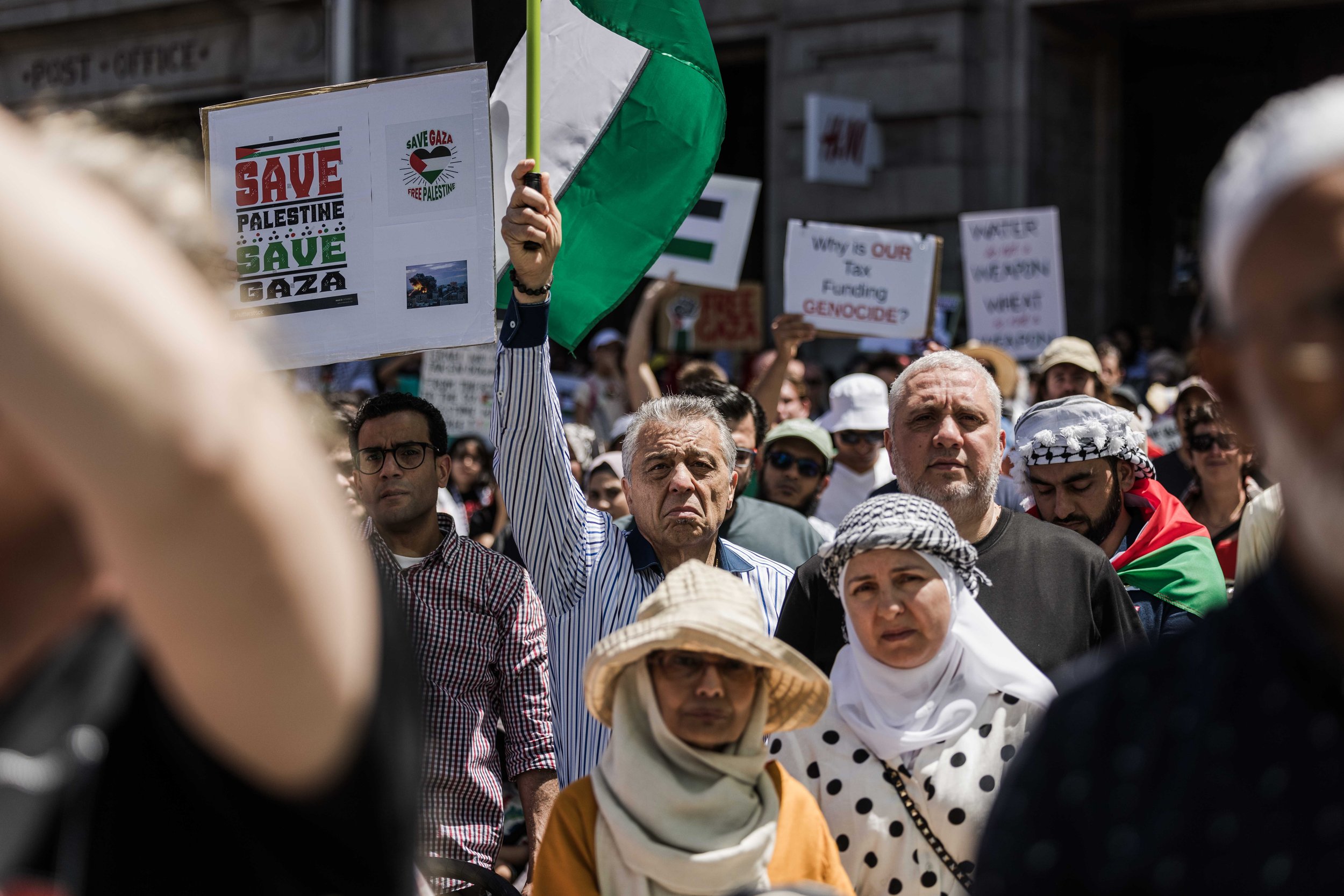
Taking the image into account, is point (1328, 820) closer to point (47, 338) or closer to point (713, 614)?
point (47, 338)

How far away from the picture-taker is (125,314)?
2.45 ft

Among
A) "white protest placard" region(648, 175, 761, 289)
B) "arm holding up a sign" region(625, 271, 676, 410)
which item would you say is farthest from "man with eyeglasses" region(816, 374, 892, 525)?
"white protest placard" region(648, 175, 761, 289)

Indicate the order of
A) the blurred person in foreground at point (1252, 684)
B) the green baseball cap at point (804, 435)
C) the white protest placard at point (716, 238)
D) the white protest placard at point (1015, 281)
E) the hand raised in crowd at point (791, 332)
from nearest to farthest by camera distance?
1. the blurred person in foreground at point (1252, 684)
2. the green baseball cap at point (804, 435)
3. the hand raised in crowd at point (791, 332)
4. the white protest placard at point (716, 238)
5. the white protest placard at point (1015, 281)

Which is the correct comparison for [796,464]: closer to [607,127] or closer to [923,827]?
[607,127]

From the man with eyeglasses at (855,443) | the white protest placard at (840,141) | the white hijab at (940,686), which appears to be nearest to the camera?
the white hijab at (940,686)

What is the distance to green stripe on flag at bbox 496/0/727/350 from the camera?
4867mm

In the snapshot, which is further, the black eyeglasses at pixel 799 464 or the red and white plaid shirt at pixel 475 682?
the black eyeglasses at pixel 799 464

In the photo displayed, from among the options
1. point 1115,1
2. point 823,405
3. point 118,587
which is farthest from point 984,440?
point 1115,1

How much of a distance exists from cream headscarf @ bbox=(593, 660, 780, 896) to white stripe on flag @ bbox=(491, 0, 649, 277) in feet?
7.75

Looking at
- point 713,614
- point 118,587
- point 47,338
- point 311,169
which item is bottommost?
point 713,614

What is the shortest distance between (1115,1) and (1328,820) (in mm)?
13083

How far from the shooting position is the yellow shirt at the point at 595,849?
9.12ft

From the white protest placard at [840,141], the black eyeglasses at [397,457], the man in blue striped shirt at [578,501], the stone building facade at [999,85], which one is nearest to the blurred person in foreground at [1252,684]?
the man in blue striped shirt at [578,501]

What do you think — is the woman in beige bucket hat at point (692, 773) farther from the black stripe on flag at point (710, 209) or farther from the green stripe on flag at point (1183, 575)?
the black stripe on flag at point (710, 209)
